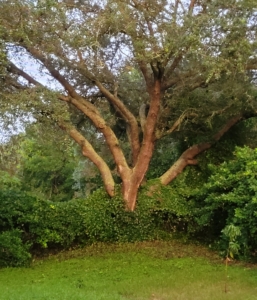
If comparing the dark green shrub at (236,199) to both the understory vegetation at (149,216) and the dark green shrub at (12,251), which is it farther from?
the dark green shrub at (12,251)

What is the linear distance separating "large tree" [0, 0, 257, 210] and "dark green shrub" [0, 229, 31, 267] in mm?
2899

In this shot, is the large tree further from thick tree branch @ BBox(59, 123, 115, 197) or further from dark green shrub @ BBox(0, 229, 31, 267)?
dark green shrub @ BBox(0, 229, 31, 267)

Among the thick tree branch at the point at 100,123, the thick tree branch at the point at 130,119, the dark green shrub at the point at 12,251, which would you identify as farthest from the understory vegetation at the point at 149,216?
the thick tree branch at the point at 130,119

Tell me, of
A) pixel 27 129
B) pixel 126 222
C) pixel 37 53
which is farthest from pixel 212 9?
pixel 126 222

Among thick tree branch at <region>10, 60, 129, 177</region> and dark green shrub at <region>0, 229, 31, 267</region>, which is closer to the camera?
dark green shrub at <region>0, 229, 31, 267</region>

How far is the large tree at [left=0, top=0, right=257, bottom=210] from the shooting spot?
9.77 meters

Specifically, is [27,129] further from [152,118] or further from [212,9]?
[212,9]

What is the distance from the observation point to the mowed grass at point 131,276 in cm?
736

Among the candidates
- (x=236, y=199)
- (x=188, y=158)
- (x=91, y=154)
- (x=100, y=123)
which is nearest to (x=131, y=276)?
(x=236, y=199)

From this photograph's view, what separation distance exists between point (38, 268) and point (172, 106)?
6.15 meters

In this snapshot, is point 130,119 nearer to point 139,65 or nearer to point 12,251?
point 139,65

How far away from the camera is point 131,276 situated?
8930mm

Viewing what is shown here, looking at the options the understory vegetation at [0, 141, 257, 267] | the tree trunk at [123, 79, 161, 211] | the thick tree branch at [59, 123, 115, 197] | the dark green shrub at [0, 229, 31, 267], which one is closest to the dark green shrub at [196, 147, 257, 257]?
the understory vegetation at [0, 141, 257, 267]

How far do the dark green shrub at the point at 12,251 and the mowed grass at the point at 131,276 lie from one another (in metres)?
0.29
